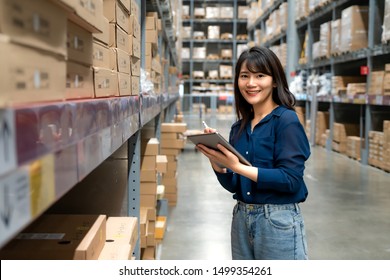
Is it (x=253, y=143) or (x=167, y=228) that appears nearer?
(x=253, y=143)

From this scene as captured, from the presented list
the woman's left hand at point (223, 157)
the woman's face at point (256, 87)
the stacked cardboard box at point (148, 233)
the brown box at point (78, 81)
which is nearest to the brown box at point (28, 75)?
the brown box at point (78, 81)

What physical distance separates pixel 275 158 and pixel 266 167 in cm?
5

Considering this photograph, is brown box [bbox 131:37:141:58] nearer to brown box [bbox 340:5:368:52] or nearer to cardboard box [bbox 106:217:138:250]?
cardboard box [bbox 106:217:138:250]

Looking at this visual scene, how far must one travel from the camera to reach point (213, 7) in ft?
71.4

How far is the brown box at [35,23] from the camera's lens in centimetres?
64

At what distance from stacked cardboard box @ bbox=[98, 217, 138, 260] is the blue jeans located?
448 mm

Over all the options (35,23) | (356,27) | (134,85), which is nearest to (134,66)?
(134,85)

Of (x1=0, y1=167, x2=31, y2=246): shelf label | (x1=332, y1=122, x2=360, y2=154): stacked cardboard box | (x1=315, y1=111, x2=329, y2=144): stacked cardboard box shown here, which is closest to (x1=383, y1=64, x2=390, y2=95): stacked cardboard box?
(x1=332, y1=122, x2=360, y2=154): stacked cardboard box

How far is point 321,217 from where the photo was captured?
450 cm

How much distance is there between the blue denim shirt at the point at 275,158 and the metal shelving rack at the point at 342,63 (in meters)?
5.07

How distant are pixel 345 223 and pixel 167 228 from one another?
1.55 metres
